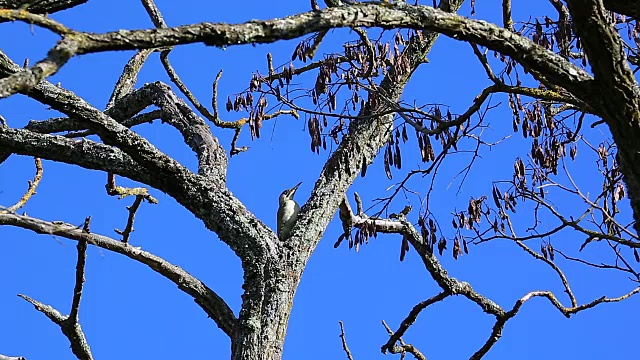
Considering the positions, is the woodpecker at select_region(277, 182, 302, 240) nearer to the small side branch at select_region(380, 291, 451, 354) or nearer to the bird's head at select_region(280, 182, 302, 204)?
the bird's head at select_region(280, 182, 302, 204)

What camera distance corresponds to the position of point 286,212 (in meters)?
6.25

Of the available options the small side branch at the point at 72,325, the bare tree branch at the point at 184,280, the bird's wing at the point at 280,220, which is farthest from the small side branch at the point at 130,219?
the bird's wing at the point at 280,220

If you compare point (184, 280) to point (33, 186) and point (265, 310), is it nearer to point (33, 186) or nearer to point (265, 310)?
point (265, 310)

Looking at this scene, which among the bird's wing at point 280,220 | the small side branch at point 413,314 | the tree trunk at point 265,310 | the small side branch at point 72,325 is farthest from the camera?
the bird's wing at point 280,220

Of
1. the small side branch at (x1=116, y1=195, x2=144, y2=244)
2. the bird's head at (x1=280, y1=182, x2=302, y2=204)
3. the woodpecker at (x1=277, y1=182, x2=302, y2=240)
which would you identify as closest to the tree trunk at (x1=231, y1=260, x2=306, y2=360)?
the woodpecker at (x1=277, y1=182, x2=302, y2=240)

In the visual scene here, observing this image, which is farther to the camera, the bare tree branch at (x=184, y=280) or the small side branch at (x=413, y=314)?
the small side branch at (x=413, y=314)

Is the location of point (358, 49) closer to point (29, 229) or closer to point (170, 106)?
point (170, 106)

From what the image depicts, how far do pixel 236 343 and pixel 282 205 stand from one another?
198 cm

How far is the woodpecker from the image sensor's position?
5389 mm

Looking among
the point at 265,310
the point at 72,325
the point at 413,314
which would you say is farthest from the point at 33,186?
the point at 413,314

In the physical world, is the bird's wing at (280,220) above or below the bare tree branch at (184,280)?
above

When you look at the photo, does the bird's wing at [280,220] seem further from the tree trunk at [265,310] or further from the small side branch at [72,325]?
the small side branch at [72,325]

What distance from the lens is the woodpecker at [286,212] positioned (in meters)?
5.39

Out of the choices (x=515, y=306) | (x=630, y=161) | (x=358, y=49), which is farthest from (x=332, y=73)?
(x=515, y=306)
